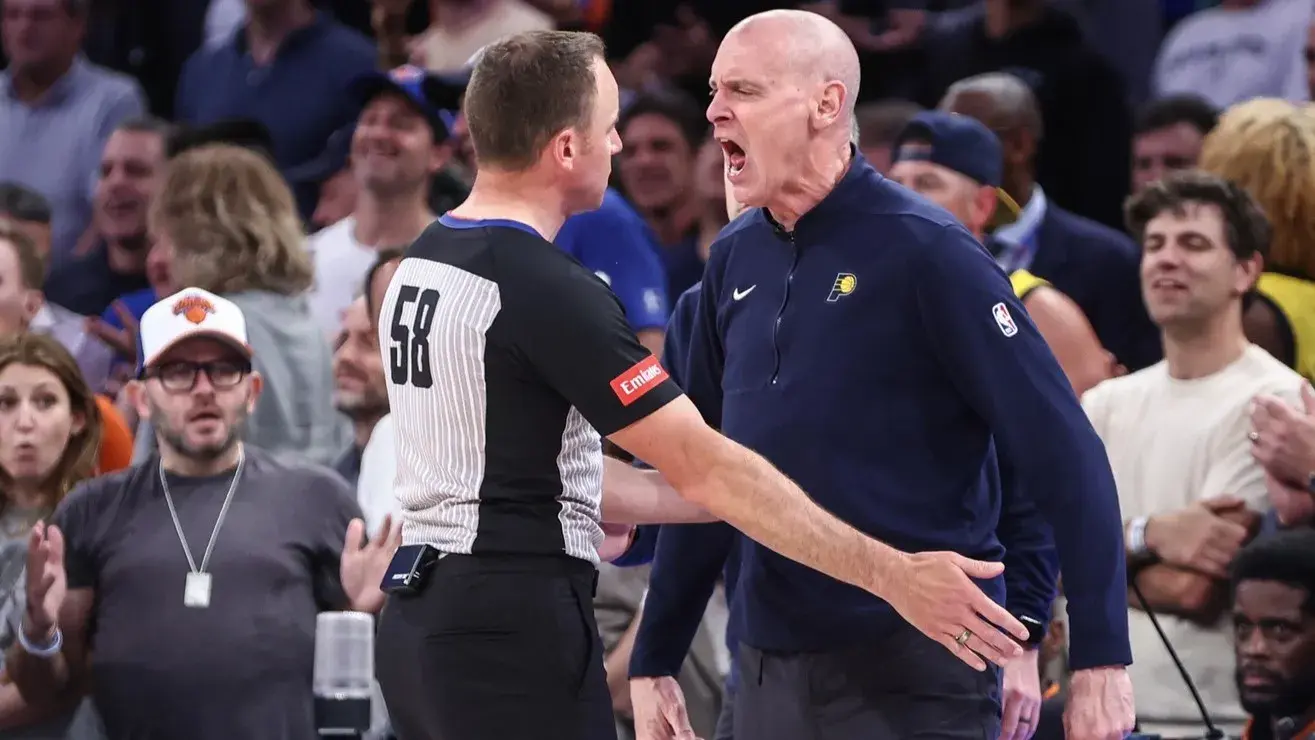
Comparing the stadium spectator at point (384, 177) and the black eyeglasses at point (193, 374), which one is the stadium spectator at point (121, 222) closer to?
the stadium spectator at point (384, 177)

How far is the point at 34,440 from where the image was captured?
6.16 meters

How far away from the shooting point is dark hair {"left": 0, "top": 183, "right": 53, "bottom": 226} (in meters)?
8.24

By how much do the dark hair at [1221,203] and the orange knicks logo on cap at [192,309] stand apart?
2.87m

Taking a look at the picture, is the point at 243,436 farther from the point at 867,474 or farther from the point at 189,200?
the point at 867,474

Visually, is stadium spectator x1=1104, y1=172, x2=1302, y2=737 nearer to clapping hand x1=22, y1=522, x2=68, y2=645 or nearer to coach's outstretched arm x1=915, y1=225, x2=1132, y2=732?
coach's outstretched arm x1=915, y1=225, x2=1132, y2=732

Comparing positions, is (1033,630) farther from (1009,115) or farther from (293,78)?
(293,78)

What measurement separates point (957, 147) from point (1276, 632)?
170 cm

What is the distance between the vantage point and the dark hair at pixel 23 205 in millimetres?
8242

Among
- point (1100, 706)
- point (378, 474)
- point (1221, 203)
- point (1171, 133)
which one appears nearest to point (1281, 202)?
point (1221, 203)

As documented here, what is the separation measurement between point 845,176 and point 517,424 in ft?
3.09

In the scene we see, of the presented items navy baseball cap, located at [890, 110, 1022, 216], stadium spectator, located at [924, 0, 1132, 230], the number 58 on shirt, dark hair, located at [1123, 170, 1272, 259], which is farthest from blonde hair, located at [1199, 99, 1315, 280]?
the number 58 on shirt

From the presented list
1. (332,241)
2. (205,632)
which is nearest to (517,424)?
(205,632)

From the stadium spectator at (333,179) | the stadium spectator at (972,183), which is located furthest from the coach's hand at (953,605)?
the stadium spectator at (333,179)

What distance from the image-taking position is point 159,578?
580 cm
